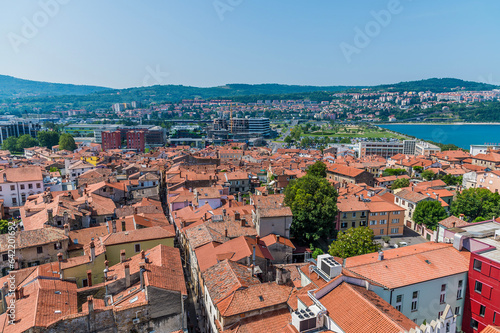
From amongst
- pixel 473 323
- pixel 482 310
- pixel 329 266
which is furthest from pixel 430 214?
pixel 329 266

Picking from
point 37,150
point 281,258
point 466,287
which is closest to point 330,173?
point 281,258

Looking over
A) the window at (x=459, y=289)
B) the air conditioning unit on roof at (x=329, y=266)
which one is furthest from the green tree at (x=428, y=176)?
the air conditioning unit on roof at (x=329, y=266)

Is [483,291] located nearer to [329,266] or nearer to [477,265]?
[477,265]

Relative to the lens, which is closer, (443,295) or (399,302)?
(399,302)

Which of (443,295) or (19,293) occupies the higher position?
(19,293)

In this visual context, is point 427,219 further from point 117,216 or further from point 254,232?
point 117,216

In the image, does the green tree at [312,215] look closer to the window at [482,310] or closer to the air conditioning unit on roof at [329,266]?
the window at [482,310]
